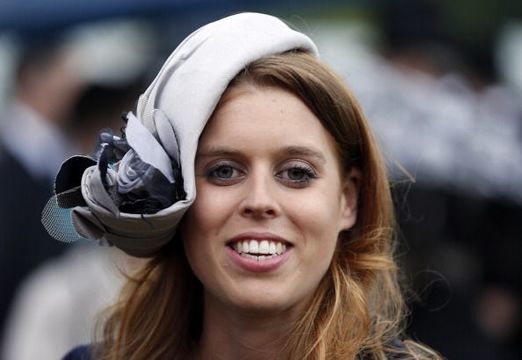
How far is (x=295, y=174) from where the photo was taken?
3.94 m

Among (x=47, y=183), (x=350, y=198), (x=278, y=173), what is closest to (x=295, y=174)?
(x=278, y=173)

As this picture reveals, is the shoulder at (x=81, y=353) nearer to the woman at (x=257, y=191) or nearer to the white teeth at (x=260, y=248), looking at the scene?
Answer: the woman at (x=257, y=191)

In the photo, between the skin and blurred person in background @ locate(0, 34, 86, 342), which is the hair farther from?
blurred person in background @ locate(0, 34, 86, 342)

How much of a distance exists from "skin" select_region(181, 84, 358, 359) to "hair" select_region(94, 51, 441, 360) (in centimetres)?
7

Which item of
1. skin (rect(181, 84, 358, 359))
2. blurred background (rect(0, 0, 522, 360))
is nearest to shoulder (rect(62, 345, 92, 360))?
skin (rect(181, 84, 358, 359))

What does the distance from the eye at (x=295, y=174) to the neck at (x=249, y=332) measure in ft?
1.13

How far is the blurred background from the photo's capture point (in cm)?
668

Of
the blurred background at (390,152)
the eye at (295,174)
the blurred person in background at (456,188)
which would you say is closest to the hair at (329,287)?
the eye at (295,174)

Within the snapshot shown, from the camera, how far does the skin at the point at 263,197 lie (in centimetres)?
390

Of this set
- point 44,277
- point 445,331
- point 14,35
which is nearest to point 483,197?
point 445,331

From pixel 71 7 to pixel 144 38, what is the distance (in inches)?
98.8

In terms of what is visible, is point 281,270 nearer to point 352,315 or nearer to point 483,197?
point 352,315

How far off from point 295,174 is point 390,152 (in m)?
2.85

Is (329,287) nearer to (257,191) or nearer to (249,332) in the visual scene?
(249,332)
